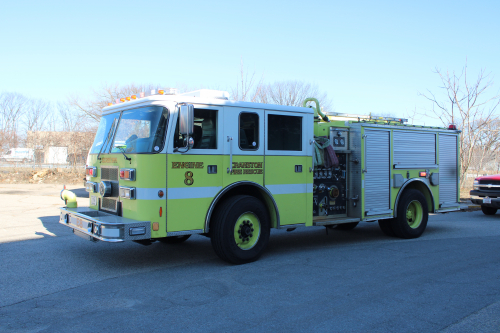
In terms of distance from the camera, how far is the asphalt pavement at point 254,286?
4.32m

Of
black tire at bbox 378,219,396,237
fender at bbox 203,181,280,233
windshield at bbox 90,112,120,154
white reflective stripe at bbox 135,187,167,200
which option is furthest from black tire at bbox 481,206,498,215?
windshield at bbox 90,112,120,154

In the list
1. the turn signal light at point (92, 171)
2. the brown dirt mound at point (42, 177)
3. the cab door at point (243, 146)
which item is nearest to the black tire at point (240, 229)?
the cab door at point (243, 146)

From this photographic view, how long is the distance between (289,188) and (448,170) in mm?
4896

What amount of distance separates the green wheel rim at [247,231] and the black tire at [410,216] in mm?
3755

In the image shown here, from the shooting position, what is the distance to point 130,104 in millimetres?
6676

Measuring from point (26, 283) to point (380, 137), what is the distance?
22.4 ft

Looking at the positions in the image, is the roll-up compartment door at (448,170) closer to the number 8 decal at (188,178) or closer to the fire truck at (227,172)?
the fire truck at (227,172)

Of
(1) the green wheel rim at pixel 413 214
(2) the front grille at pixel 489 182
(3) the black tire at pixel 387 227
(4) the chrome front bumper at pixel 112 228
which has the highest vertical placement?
(2) the front grille at pixel 489 182

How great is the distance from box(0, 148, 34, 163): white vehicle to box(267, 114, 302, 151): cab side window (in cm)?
2756

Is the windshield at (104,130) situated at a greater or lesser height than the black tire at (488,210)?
greater

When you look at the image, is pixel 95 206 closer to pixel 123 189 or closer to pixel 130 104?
pixel 123 189

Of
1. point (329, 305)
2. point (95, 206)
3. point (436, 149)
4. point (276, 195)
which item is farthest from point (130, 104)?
point (436, 149)

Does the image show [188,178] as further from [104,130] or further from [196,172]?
[104,130]

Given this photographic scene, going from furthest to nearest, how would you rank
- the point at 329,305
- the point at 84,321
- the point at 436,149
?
the point at 436,149 → the point at 329,305 → the point at 84,321
